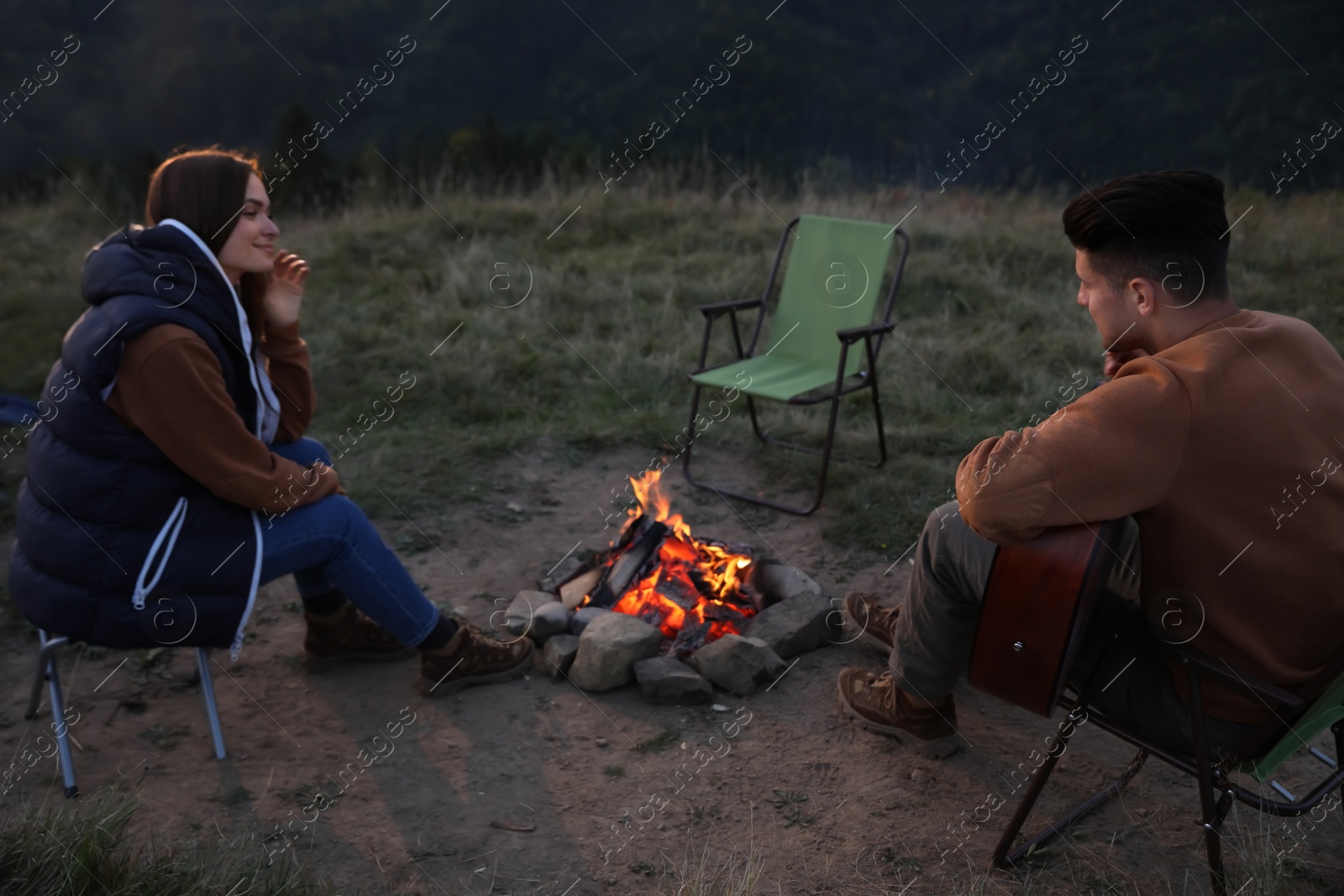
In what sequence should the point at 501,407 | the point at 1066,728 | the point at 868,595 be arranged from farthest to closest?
the point at 501,407, the point at 868,595, the point at 1066,728

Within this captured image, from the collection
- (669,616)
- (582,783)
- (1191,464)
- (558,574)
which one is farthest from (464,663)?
(1191,464)

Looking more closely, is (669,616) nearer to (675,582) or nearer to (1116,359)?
(675,582)

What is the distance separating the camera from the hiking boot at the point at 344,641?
353 centimetres

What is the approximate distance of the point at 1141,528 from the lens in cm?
225

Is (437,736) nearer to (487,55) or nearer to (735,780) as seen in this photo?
(735,780)

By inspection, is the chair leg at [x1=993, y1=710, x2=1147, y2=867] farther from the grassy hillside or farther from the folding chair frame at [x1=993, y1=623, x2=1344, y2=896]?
the grassy hillside

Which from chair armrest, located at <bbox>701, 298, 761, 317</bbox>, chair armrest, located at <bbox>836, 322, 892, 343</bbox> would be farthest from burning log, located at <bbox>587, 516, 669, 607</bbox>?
chair armrest, located at <bbox>701, 298, 761, 317</bbox>

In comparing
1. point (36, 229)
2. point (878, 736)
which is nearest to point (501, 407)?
point (878, 736)

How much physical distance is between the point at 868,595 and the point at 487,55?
27381mm

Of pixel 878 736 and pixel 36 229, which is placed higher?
pixel 36 229

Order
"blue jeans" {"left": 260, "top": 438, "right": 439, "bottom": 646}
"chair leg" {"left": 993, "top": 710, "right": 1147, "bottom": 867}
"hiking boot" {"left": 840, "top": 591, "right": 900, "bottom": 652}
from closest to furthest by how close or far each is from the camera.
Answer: "chair leg" {"left": 993, "top": 710, "right": 1147, "bottom": 867}
"blue jeans" {"left": 260, "top": 438, "right": 439, "bottom": 646}
"hiking boot" {"left": 840, "top": 591, "right": 900, "bottom": 652}

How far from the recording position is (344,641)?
11.6ft

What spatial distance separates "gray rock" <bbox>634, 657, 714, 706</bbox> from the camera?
11.0ft

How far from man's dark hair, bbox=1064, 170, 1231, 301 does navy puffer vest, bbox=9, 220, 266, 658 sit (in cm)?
223
